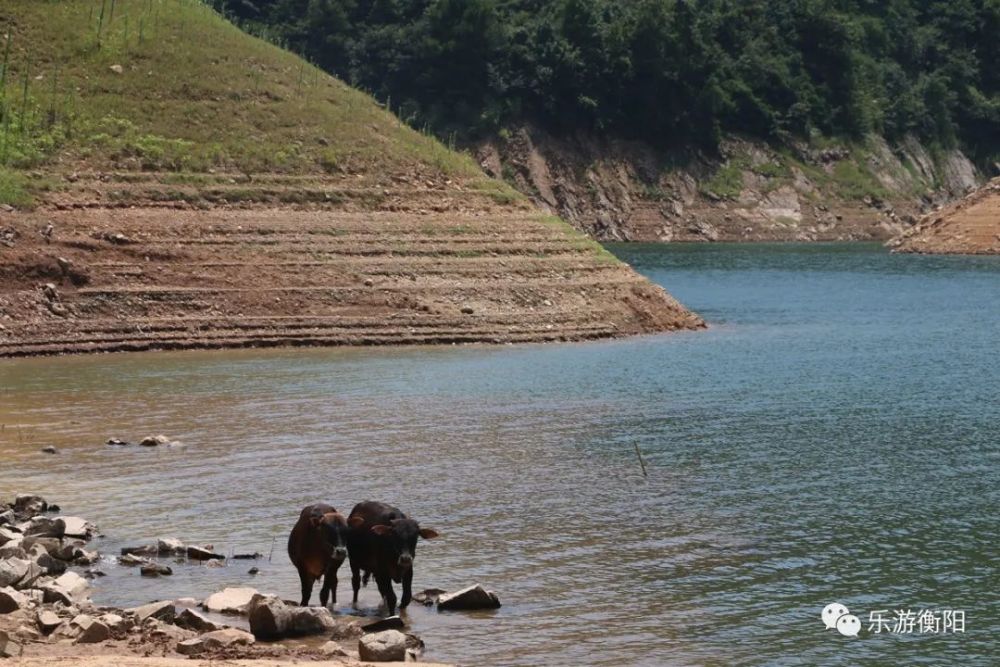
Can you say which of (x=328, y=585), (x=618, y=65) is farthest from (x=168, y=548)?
(x=618, y=65)

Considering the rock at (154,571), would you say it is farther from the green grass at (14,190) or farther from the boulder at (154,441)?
the green grass at (14,190)

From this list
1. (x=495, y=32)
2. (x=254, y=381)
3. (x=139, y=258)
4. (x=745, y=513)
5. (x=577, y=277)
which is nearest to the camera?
(x=745, y=513)

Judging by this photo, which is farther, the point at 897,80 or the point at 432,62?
the point at 897,80

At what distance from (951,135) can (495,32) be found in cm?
5212

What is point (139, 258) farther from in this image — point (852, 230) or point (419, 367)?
point (852, 230)

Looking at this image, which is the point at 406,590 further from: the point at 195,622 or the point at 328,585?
the point at 195,622

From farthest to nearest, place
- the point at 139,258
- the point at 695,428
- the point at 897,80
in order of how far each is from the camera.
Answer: the point at 897,80 → the point at 139,258 → the point at 695,428

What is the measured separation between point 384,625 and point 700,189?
122299 mm

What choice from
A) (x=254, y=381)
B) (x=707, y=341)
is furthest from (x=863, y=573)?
(x=707, y=341)

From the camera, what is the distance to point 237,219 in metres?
49.4

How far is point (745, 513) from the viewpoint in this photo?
22969mm

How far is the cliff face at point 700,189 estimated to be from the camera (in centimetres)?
13362

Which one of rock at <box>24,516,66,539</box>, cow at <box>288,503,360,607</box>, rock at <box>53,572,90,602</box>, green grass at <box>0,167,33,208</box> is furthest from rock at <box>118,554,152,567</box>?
green grass at <box>0,167,33,208</box>

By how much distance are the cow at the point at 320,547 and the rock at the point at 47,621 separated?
260 cm
